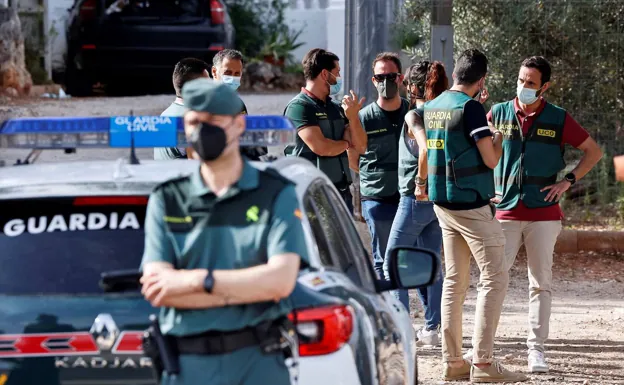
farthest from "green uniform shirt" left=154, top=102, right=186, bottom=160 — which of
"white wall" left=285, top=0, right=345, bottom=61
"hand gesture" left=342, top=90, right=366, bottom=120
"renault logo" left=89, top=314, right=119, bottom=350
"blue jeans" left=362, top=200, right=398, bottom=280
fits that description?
"white wall" left=285, top=0, right=345, bottom=61

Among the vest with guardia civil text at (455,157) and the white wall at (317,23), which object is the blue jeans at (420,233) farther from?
the white wall at (317,23)

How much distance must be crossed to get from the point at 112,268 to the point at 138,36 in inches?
574

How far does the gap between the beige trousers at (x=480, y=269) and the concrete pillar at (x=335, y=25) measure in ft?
52.2

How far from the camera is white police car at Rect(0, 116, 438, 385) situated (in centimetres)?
359

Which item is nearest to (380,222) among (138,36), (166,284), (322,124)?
(322,124)

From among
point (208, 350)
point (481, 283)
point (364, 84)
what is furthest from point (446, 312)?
point (364, 84)

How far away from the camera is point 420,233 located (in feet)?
25.1

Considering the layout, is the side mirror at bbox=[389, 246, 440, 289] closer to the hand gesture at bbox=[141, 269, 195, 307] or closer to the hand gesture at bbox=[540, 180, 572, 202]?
the hand gesture at bbox=[141, 269, 195, 307]

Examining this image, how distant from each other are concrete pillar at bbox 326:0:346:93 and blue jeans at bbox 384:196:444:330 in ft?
48.9

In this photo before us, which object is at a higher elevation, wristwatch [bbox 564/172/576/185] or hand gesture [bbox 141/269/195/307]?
hand gesture [bbox 141/269/195/307]

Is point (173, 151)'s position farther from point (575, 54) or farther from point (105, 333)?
point (575, 54)

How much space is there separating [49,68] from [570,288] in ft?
39.6

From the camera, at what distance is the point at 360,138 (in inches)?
293

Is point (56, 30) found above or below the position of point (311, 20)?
above
